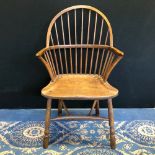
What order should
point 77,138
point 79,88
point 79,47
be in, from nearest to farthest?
1. point 79,88
2. point 77,138
3. point 79,47

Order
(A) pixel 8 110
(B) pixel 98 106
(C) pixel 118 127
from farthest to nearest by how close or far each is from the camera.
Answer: (A) pixel 8 110, (B) pixel 98 106, (C) pixel 118 127

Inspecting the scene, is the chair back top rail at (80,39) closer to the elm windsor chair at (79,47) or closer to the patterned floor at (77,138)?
the elm windsor chair at (79,47)

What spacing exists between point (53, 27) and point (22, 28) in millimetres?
276

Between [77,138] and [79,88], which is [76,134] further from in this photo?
[79,88]

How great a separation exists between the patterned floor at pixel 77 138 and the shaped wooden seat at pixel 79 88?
0.41 m

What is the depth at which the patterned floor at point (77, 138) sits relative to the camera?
65.7 inches

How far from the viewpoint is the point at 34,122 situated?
2.05m

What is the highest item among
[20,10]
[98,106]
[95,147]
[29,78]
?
[20,10]

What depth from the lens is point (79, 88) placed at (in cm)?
169

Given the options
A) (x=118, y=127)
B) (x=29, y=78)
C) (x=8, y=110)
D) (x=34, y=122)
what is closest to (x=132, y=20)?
(x=118, y=127)

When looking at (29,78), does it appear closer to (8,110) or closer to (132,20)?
(8,110)

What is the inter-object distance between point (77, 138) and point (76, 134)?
58 mm

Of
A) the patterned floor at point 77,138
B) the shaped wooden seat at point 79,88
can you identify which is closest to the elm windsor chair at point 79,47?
the shaped wooden seat at point 79,88

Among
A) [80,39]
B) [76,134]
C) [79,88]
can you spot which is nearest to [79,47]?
[80,39]
